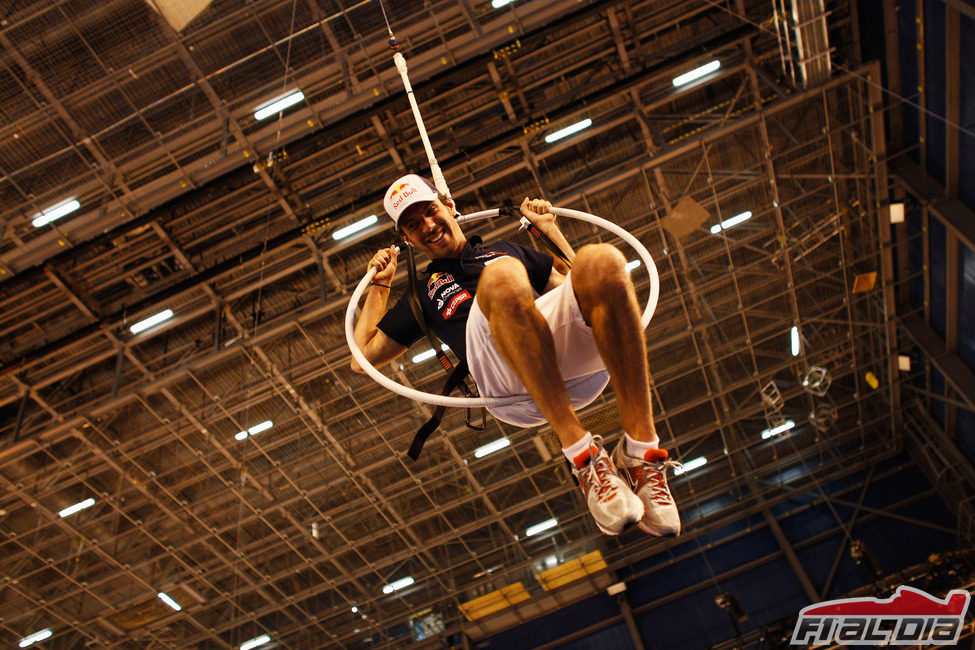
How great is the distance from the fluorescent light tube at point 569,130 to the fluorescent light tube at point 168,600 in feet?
37.9

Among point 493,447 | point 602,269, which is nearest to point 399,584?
point 493,447

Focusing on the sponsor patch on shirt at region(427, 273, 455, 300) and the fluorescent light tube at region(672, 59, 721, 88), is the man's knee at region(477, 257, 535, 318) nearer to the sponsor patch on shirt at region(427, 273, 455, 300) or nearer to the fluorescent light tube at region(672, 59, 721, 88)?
the sponsor patch on shirt at region(427, 273, 455, 300)

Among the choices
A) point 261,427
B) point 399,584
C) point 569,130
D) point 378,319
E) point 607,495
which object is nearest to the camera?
point 607,495

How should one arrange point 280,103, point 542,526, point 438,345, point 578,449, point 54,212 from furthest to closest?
point 542,526 < point 54,212 < point 280,103 < point 438,345 < point 578,449

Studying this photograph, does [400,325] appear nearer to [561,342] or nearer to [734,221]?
[561,342]

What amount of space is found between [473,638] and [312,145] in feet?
37.5

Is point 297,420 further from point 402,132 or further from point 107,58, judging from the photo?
point 107,58

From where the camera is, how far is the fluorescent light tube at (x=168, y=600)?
14.7m

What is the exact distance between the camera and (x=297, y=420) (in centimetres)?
1313

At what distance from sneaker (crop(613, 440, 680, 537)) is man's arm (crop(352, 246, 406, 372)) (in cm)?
134

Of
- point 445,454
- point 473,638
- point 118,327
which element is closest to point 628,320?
point 118,327

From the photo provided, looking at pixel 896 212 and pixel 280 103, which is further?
pixel 896 212

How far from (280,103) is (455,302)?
7546 millimetres

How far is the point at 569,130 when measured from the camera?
36.4 feet
